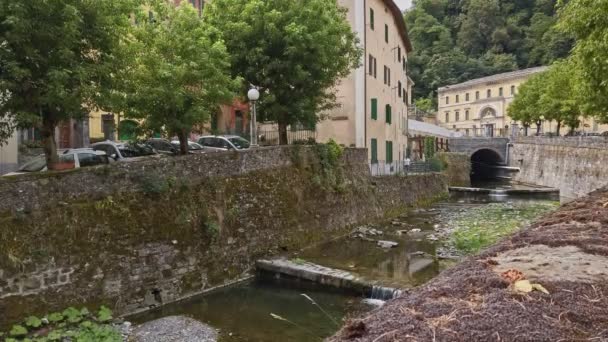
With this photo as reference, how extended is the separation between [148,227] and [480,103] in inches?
2956

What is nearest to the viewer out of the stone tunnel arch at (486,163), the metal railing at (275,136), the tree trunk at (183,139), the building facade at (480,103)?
the tree trunk at (183,139)

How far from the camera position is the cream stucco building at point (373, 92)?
27234 millimetres

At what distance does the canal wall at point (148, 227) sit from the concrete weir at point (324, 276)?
998 millimetres

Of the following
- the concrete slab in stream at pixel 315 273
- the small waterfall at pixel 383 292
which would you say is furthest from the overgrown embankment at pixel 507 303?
the concrete slab in stream at pixel 315 273

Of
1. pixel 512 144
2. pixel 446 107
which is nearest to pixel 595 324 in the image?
pixel 512 144

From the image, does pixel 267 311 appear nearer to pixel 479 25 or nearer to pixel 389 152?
pixel 389 152

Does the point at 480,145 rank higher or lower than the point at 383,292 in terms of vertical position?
higher

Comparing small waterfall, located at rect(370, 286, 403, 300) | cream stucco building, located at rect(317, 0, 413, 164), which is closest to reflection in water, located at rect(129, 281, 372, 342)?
small waterfall, located at rect(370, 286, 403, 300)

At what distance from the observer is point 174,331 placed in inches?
412

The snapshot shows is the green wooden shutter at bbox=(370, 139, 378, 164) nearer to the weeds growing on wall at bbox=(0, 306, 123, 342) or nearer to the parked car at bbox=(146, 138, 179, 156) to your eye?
the parked car at bbox=(146, 138, 179, 156)

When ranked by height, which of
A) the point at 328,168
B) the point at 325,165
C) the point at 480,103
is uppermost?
the point at 480,103

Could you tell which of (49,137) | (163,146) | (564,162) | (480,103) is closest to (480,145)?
(564,162)

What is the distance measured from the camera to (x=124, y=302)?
11.9 metres

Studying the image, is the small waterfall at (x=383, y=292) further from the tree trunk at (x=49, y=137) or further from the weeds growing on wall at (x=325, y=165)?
the tree trunk at (x=49, y=137)
